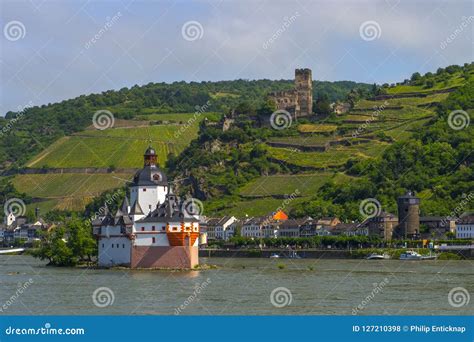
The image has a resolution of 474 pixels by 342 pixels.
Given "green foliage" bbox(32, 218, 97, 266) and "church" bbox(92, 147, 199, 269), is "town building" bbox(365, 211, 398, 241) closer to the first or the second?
"green foliage" bbox(32, 218, 97, 266)

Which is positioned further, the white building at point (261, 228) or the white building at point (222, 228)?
the white building at point (222, 228)

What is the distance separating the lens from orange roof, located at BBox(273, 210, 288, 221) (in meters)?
142

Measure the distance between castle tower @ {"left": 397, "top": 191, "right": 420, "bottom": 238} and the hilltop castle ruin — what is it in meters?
69.7

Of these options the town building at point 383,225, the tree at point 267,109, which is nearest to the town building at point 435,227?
the town building at point 383,225

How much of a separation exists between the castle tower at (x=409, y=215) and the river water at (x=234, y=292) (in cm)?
4099

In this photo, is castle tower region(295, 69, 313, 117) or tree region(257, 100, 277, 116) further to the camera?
castle tower region(295, 69, 313, 117)

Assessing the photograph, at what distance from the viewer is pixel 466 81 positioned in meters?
183

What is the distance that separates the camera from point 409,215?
120812mm

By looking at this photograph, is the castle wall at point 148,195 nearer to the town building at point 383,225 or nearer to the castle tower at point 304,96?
the town building at point 383,225

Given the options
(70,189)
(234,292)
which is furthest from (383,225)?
(70,189)

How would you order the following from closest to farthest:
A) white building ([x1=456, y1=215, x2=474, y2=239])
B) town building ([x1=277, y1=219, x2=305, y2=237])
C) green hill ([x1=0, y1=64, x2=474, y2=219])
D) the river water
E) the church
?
the river water < the church < white building ([x1=456, y1=215, x2=474, y2=239]) < town building ([x1=277, y1=219, x2=305, y2=237]) < green hill ([x1=0, y1=64, x2=474, y2=219])

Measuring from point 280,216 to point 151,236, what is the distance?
67.8 m

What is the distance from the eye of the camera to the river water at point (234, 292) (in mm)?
48594

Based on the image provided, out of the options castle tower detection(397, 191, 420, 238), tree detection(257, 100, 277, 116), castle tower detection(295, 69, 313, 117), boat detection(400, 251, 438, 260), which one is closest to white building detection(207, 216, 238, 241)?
castle tower detection(397, 191, 420, 238)
